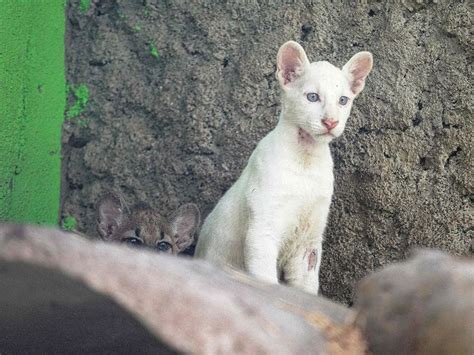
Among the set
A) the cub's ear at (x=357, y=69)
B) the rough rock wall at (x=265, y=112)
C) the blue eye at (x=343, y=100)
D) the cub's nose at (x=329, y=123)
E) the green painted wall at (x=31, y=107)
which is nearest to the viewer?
the cub's nose at (x=329, y=123)

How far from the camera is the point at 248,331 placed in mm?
1767

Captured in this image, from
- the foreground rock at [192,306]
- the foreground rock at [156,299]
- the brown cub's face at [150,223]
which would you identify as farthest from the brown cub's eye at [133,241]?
the foreground rock at [156,299]

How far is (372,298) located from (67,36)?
11.3ft

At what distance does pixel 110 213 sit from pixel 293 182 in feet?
3.97

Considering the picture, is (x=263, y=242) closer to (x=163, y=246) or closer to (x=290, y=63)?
(x=163, y=246)

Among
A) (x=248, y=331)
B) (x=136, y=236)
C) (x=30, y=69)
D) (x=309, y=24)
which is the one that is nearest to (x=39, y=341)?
(x=248, y=331)

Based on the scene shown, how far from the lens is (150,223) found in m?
4.22

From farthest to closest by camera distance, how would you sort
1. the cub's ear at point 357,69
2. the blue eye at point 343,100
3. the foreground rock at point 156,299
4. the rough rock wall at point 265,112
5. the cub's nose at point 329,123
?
the rough rock wall at point 265,112 < the cub's ear at point 357,69 < the blue eye at point 343,100 < the cub's nose at point 329,123 < the foreground rock at point 156,299

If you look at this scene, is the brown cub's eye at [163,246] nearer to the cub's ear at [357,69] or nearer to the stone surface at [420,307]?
the cub's ear at [357,69]

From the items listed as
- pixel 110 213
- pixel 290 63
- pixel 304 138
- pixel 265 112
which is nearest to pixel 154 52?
pixel 265 112

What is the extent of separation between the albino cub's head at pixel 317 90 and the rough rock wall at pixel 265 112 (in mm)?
588

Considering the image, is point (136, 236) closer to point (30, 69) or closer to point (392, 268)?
point (30, 69)

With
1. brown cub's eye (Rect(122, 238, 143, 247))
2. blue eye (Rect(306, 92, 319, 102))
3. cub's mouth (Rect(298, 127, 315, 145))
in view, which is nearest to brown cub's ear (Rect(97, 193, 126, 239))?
brown cub's eye (Rect(122, 238, 143, 247))

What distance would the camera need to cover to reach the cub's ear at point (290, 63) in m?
3.73
